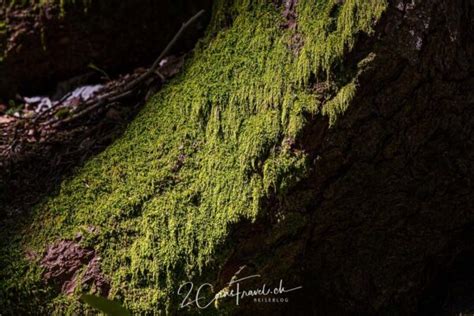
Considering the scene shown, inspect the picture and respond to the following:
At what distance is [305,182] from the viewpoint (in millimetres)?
2148

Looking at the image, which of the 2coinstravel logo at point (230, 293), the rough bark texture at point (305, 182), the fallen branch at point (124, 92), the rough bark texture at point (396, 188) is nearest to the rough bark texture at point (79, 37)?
the fallen branch at point (124, 92)

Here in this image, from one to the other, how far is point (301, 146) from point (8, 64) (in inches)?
90.0

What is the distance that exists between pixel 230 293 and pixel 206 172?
507mm

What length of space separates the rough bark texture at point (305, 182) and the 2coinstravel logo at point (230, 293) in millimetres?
30

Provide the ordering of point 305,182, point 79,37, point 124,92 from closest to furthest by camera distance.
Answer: point 305,182, point 124,92, point 79,37

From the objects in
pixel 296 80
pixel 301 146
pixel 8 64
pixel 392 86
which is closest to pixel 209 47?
pixel 296 80

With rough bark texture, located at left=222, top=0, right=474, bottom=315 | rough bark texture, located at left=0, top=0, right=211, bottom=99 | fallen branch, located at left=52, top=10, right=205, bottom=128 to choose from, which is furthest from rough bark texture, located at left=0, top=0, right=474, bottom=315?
rough bark texture, located at left=0, top=0, right=211, bottom=99

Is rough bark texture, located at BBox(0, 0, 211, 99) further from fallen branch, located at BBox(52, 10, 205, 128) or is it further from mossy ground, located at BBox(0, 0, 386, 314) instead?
mossy ground, located at BBox(0, 0, 386, 314)

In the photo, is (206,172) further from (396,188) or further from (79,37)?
(79,37)

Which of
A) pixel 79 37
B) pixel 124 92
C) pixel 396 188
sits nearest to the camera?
pixel 396 188

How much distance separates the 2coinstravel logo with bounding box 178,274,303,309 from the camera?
82.7 inches

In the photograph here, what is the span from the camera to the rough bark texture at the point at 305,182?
2107 mm

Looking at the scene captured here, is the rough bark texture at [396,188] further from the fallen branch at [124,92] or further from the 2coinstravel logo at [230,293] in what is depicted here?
the fallen branch at [124,92]

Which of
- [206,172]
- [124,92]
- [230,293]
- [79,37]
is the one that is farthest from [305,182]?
[79,37]
